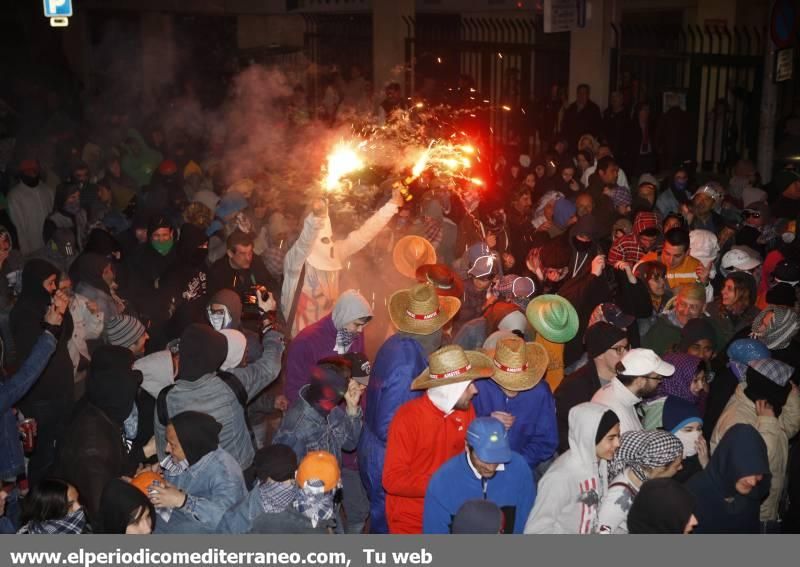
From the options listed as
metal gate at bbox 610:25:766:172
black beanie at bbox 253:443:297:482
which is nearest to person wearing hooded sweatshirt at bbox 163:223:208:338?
black beanie at bbox 253:443:297:482

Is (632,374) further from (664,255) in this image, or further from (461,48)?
(461,48)

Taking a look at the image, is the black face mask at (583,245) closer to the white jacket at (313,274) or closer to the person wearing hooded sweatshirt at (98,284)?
the white jacket at (313,274)

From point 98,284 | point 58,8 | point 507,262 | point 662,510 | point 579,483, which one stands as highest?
point 58,8

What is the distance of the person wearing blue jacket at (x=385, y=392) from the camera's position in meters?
5.73

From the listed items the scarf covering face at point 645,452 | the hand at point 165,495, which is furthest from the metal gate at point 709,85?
the hand at point 165,495

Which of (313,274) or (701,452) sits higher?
(313,274)

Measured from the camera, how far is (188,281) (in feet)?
26.8

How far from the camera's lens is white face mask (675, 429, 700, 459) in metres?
5.50

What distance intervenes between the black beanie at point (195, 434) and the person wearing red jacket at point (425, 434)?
916 mm

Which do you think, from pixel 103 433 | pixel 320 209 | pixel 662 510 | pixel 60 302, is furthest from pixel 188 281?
pixel 662 510

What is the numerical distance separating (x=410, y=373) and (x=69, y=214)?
240 inches

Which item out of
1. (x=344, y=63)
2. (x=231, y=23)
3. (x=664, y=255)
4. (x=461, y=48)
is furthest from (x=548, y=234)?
(x=231, y=23)

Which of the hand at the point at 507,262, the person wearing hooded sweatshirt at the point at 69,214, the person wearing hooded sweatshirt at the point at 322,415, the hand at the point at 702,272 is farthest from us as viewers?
the person wearing hooded sweatshirt at the point at 69,214

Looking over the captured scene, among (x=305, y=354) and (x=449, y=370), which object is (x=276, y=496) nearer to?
(x=449, y=370)
